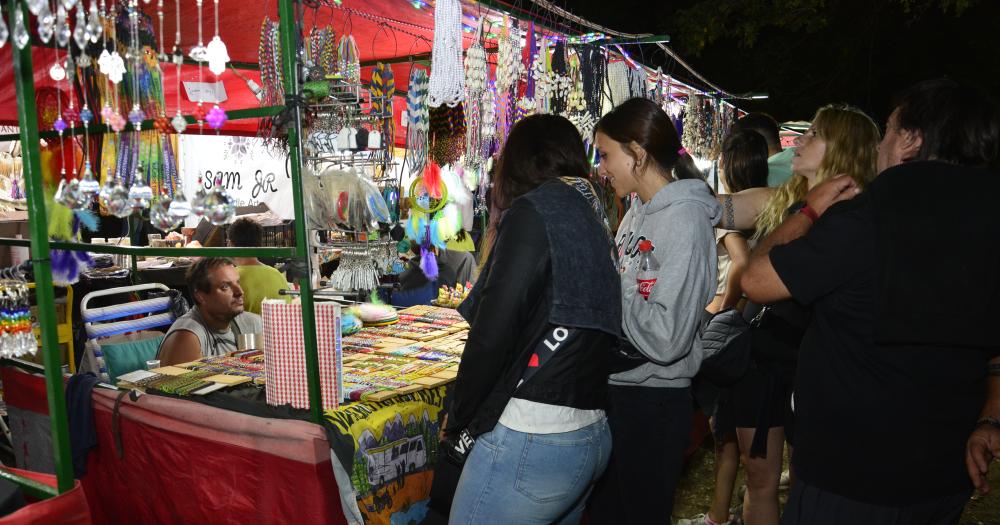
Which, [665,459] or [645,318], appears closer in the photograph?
[645,318]

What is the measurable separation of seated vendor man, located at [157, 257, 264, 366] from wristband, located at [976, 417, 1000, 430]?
2.87m

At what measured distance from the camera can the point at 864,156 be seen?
2.37 meters

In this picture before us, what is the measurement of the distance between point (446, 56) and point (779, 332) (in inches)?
68.9

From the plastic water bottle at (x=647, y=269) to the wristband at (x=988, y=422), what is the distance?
0.82m

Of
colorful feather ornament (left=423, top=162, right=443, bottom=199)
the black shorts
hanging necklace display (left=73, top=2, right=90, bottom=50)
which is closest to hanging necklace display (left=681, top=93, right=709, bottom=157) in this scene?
colorful feather ornament (left=423, top=162, right=443, bottom=199)

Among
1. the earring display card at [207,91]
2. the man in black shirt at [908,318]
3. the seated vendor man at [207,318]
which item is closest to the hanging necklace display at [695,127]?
the seated vendor man at [207,318]

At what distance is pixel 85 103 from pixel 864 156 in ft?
8.42

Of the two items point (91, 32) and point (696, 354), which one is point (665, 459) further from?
point (91, 32)

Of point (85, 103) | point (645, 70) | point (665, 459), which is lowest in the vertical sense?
point (665, 459)

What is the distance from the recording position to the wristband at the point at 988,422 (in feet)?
5.08

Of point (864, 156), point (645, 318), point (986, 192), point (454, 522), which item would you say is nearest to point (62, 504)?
point (454, 522)

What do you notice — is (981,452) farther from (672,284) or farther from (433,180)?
(433,180)

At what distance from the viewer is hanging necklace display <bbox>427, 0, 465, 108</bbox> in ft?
9.77

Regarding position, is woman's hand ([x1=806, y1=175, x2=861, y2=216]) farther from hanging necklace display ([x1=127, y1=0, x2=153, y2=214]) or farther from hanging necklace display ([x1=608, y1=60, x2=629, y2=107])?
hanging necklace display ([x1=608, y1=60, x2=629, y2=107])
